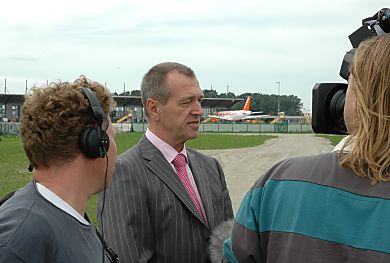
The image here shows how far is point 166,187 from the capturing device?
3.21m

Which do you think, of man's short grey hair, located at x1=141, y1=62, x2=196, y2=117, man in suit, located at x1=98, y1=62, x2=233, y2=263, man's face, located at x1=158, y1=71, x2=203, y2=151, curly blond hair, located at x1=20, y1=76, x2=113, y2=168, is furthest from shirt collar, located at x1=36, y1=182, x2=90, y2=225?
man's short grey hair, located at x1=141, y1=62, x2=196, y2=117

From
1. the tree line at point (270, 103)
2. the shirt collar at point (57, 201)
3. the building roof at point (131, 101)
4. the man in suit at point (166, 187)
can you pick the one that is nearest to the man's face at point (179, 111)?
the man in suit at point (166, 187)

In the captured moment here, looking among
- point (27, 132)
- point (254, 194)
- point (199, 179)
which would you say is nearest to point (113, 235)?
point (199, 179)

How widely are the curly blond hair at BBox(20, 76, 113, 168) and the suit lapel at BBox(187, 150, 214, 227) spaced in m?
1.20

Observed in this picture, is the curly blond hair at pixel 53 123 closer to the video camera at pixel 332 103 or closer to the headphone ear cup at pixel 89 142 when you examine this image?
the headphone ear cup at pixel 89 142

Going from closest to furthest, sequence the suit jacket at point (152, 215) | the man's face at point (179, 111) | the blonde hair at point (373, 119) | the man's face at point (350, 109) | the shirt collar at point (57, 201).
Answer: the blonde hair at point (373, 119), the man's face at point (350, 109), the shirt collar at point (57, 201), the suit jacket at point (152, 215), the man's face at point (179, 111)

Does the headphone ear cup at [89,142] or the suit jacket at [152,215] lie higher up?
the headphone ear cup at [89,142]

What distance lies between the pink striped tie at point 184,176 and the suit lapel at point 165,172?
0.08 m

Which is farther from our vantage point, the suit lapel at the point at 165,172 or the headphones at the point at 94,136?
the suit lapel at the point at 165,172

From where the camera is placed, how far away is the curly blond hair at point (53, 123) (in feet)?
7.29

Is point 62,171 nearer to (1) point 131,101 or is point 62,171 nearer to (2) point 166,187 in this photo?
(2) point 166,187

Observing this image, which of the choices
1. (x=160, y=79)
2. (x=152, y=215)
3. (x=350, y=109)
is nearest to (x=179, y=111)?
(x=160, y=79)

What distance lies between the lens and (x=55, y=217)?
2.06 m

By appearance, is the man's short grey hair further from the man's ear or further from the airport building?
the airport building
